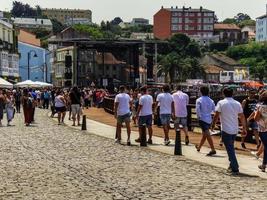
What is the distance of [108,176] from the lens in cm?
1288

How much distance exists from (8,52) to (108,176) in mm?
67985

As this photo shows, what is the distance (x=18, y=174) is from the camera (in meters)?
13.1

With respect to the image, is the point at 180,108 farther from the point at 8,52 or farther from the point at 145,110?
the point at 8,52

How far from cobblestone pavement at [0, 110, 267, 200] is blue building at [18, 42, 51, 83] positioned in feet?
261

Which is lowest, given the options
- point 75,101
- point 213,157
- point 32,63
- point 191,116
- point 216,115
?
point 213,157

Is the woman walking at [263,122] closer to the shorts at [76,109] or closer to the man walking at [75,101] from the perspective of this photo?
the man walking at [75,101]

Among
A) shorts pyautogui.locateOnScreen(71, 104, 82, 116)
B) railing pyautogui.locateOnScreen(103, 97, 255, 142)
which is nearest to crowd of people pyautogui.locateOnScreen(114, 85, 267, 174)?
railing pyautogui.locateOnScreen(103, 97, 255, 142)

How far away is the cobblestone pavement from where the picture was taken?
10781mm

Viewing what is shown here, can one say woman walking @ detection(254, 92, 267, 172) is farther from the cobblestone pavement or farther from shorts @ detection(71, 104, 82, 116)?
shorts @ detection(71, 104, 82, 116)

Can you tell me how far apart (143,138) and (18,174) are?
22.2 ft

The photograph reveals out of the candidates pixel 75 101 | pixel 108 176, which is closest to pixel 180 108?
pixel 108 176

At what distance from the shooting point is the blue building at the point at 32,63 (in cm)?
10063

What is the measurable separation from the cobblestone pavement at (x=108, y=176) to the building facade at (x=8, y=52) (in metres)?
57.6

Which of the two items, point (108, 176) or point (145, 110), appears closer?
point (108, 176)
